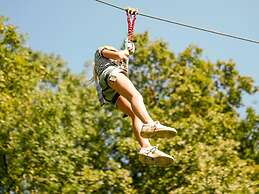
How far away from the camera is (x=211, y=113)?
1948 cm

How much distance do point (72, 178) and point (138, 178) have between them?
3.41m

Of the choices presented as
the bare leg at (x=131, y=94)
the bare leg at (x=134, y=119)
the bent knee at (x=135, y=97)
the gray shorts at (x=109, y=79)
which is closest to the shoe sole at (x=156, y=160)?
the bare leg at (x=134, y=119)

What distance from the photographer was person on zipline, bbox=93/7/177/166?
17.9ft

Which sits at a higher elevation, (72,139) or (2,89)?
(2,89)

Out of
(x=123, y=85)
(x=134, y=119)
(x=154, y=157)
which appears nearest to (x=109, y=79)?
(x=123, y=85)

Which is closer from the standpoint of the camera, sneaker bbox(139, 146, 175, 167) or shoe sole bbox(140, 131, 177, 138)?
shoe sole bbox(140, 131, 177, 138)

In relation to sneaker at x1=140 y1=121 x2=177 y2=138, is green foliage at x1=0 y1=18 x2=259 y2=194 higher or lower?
higher

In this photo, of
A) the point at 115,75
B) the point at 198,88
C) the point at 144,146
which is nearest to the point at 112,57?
the point at 115,75

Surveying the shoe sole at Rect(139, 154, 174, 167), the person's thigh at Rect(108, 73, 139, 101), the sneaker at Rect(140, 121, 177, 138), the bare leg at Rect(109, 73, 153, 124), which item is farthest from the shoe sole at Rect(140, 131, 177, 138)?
the person's thigh at Rect(108, 73, 139, 101)

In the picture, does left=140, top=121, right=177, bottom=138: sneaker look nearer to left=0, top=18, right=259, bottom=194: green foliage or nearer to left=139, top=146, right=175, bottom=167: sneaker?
left=139, top=146, right=175, bottom=167: sneaker

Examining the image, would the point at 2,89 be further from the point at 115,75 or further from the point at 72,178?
the point at 115,75

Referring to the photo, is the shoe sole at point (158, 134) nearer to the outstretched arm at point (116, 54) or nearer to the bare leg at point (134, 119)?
the bare leg at point (134, 119)

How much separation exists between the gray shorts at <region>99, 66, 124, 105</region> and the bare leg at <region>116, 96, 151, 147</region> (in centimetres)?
7

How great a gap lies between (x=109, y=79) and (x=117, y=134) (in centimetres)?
1270
